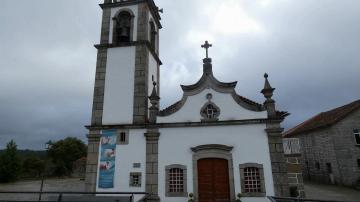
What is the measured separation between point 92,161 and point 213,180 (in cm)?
585

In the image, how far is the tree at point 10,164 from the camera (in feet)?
97.6

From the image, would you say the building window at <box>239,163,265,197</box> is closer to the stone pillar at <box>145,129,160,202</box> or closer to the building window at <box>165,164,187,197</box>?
the building window at <box>165,164,187,197</box>

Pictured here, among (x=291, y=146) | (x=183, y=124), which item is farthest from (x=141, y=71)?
(x=291, y=146)

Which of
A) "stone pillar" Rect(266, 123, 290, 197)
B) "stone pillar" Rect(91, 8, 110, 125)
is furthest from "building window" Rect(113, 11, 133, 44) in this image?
"stone pillar" Rect(266, 123, 290, 197)

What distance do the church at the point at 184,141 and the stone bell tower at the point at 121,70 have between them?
54 millimetres

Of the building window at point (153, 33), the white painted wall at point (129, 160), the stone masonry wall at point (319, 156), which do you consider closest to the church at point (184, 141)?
the white painted wall at point (129, 160)

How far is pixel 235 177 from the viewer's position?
38.9 feet

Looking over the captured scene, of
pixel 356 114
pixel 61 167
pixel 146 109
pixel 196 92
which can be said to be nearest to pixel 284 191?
pixel 196 92

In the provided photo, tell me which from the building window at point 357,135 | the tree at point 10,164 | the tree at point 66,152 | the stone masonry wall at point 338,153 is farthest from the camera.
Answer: the tree at point 66,152

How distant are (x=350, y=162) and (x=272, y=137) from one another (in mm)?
14850

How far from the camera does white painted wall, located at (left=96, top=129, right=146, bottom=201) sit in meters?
12.6

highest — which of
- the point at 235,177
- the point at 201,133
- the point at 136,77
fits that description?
the point at 136,77

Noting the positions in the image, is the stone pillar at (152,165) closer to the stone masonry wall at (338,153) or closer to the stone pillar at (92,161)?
the stone pillar at (92,161)

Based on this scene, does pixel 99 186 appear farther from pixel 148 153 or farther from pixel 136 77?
pixel 136 77
